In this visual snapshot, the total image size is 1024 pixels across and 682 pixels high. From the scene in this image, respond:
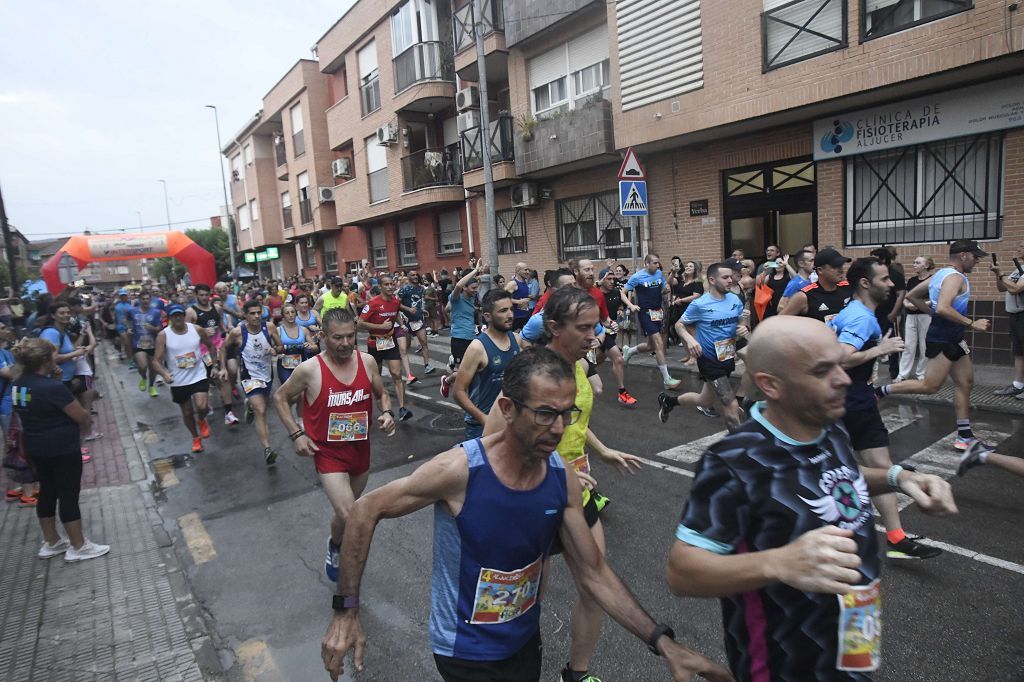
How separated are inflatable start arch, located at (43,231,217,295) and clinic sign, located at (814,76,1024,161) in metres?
22.9

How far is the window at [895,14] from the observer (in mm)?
9438

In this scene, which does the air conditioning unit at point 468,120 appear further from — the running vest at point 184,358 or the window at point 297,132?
the window at point 297,132

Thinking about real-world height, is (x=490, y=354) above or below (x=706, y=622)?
above

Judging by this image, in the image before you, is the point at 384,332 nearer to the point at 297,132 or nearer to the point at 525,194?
the point at 525,194

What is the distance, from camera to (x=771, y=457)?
1.77 m

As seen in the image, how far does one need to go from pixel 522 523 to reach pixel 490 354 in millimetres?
2450

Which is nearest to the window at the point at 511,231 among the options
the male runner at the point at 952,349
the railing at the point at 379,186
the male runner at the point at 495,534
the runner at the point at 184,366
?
the railing at the point at 379,186

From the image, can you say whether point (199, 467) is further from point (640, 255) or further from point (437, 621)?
point (640, 255)

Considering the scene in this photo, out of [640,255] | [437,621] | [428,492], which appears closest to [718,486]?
[428,492]

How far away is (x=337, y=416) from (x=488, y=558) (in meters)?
2.67

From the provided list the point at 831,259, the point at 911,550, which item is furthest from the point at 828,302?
the point at 911,550

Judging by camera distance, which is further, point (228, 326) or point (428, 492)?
point (228, 326)

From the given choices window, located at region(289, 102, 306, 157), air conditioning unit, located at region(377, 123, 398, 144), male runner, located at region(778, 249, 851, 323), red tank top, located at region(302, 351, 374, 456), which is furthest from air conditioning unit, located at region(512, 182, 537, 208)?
window, located at region(289, 102, 306, 157)

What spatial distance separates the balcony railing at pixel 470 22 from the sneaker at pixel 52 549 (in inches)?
605
